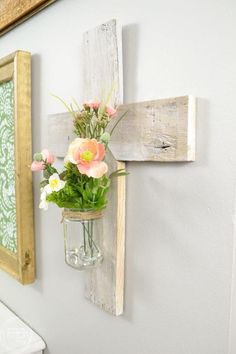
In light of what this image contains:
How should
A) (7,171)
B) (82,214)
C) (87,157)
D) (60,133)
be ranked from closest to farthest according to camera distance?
(87,157) → (82,214) → (60,133) → (7,171)

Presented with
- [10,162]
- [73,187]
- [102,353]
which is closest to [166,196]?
[73,187]

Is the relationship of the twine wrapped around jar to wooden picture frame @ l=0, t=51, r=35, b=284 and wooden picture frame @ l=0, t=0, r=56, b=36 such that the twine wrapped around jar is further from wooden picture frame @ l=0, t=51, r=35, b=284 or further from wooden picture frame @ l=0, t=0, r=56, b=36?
wooden picture frame @ l=0, t=0, r=56, b=36

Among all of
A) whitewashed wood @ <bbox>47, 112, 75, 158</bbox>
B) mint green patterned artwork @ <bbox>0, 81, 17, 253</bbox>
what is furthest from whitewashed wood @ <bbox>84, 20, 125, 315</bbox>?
mint green patterned artwork @ <bbox>0, 81, 17, 253</bbox>

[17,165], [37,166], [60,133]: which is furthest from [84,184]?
[17,165]

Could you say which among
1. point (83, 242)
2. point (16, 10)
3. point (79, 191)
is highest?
point (16, 10)

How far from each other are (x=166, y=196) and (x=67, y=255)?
0.35 meters

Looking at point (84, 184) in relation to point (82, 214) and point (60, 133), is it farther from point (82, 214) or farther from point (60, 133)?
point (60, 133)

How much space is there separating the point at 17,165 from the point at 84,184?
55cm

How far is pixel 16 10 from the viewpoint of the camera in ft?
4.12

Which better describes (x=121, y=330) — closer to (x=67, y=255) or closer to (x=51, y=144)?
(x=67, y=255)

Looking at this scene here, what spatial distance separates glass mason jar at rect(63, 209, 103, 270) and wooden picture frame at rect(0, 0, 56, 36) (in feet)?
2.63

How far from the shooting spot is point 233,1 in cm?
63

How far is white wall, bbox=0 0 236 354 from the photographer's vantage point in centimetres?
67

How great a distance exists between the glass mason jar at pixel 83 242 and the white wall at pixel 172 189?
91 mm
